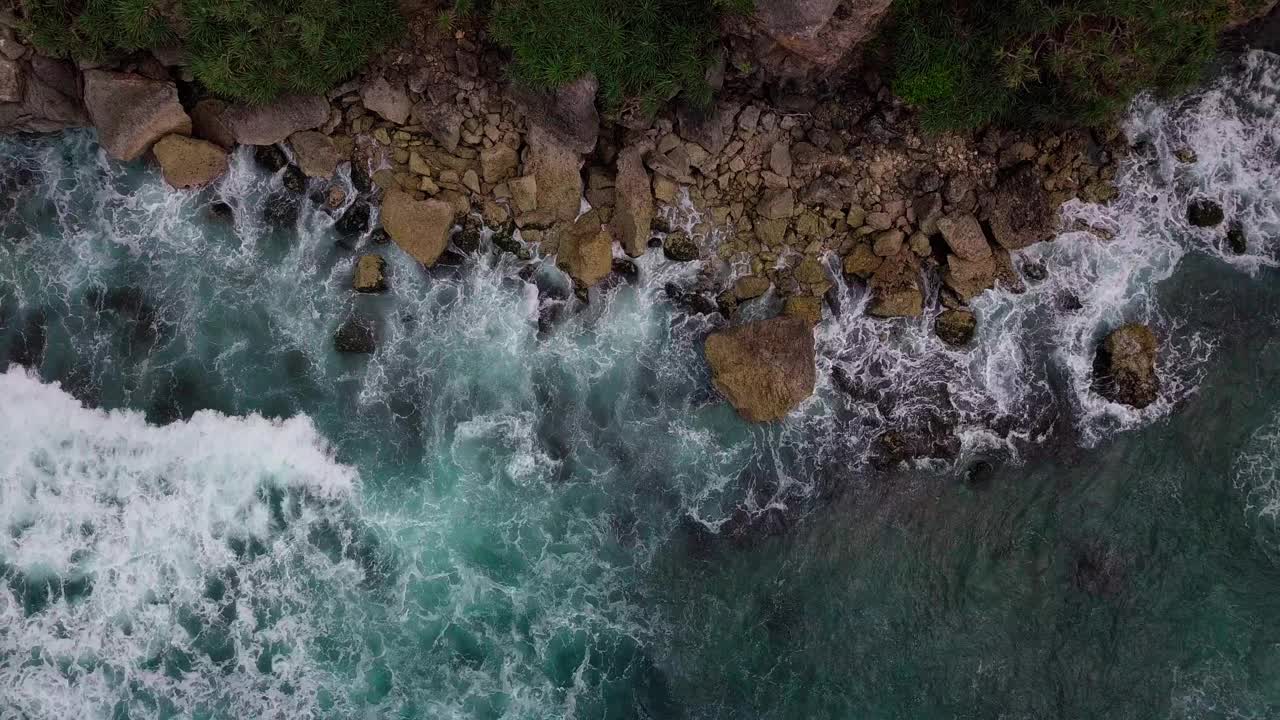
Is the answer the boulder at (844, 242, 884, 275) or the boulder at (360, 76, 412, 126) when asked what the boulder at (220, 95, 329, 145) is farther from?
the boulder at (844, 242, 884, 275)

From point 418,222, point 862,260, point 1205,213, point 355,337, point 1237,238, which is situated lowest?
point 355,337

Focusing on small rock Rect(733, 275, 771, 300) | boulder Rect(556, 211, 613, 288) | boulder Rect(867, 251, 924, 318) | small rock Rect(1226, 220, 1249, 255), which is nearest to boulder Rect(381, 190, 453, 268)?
boulder Rect(556, 211, 613, 288)

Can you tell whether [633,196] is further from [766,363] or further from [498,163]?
[766,363]

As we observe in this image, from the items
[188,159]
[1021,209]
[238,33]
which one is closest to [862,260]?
[1021,209]

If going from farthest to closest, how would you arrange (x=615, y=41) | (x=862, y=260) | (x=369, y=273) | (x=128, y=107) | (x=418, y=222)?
(x=369, y=273)
(x=862, y=260)
(x=418, y=222)
(x=128, y=107)
(x=615, y=41)

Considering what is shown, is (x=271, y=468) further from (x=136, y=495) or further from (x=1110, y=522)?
(x=1110, y=522)

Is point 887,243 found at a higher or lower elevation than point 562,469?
higher

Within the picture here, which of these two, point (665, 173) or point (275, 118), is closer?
point (275, 118)
